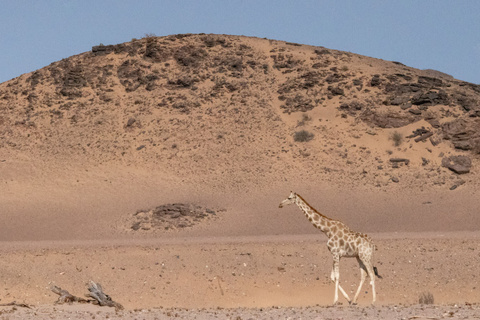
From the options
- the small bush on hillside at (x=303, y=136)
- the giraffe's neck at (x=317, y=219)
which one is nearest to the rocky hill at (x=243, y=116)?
the small bush on hillside at (x=303, y=136)

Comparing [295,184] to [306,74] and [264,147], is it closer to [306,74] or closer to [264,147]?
[264,147]

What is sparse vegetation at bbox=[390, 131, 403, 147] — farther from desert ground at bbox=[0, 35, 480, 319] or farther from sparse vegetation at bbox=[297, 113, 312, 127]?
sparse vegetation at bbox=[297, 113, 312, 127]

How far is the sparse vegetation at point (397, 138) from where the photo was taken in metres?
50.8

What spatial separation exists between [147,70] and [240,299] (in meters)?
39.5

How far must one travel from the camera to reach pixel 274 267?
26.6 m

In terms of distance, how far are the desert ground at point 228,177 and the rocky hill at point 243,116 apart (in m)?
0.15

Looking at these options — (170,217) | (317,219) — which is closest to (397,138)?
Answer: (170,217)

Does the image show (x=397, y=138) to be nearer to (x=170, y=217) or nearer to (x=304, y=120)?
(x=304, y=120)

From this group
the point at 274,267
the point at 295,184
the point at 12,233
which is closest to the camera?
the point at 274,267

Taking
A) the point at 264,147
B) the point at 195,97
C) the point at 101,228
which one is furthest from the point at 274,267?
the point at 195,97

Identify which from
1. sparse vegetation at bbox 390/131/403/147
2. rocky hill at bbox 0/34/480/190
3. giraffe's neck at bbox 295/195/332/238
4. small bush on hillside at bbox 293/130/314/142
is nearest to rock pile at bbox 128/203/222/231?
rocky hill at bbox 0/34/480/190

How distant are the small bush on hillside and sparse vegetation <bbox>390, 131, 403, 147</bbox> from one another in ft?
18.1

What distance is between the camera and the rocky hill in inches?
1921

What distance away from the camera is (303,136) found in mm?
52219
